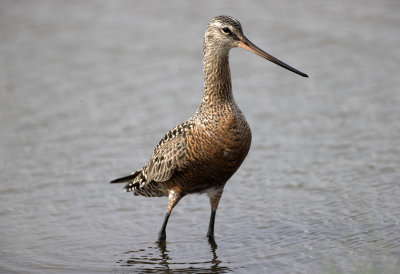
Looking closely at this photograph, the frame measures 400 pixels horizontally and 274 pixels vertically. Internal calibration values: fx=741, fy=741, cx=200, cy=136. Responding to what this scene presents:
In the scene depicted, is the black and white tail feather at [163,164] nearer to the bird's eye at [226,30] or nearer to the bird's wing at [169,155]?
the bird's wing at [169,155]

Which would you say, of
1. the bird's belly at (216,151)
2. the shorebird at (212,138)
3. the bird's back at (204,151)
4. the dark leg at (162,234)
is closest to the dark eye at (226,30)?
the shorebird at (212,138)

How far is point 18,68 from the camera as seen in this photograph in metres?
11.8

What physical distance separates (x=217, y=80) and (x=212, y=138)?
565 mm

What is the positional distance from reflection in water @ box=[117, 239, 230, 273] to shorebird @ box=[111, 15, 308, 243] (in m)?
0.18

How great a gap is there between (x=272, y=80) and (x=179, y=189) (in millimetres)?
4393

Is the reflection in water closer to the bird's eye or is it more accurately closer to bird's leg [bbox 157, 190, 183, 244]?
bird's leg [bbox 157, 190, 183, 244]

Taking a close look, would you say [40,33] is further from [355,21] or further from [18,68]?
[355,21]

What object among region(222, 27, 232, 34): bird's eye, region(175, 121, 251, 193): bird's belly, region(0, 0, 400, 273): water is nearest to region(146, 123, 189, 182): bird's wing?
region(175, 121, 251, 193): bird's belly

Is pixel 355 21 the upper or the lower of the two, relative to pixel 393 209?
upper

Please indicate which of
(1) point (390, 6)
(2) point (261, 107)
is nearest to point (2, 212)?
(2) point (261, 107)

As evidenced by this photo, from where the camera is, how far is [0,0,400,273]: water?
651 centimetres

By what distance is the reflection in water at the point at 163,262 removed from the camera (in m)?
6.19

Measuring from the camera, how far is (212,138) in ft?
20.5

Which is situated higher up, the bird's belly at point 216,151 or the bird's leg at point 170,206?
the bird's belly at point 216,151
